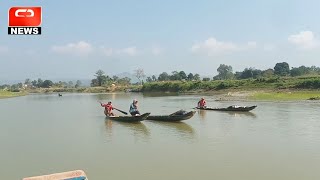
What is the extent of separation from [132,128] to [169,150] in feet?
21.1

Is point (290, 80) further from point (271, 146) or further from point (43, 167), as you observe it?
point (43, 167)

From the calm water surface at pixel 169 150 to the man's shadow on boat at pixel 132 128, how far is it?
5 centimetres

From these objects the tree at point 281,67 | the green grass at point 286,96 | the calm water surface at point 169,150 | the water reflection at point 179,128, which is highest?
the tree at point 281,67

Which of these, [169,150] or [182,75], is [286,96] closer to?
[169,150]

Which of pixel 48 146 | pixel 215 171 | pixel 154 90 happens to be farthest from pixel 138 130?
pixel 154 90

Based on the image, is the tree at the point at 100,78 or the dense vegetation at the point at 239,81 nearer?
the dense vegetation at the point at 239,81

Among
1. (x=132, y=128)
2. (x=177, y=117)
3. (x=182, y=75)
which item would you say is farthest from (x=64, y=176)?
Result: (x=182, y=75)

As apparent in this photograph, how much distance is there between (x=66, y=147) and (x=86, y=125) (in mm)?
7194

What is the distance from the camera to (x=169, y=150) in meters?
13.5

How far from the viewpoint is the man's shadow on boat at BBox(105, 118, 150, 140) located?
17531mm

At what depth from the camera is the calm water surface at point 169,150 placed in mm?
10513

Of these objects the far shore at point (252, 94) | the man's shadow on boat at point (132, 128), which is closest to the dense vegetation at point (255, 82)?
the far shore at point (252, 94)

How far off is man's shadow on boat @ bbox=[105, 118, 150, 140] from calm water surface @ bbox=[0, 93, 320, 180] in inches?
1.8

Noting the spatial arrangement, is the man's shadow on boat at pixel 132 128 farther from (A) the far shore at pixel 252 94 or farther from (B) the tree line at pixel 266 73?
(B) the tree line at pixel 266 73
